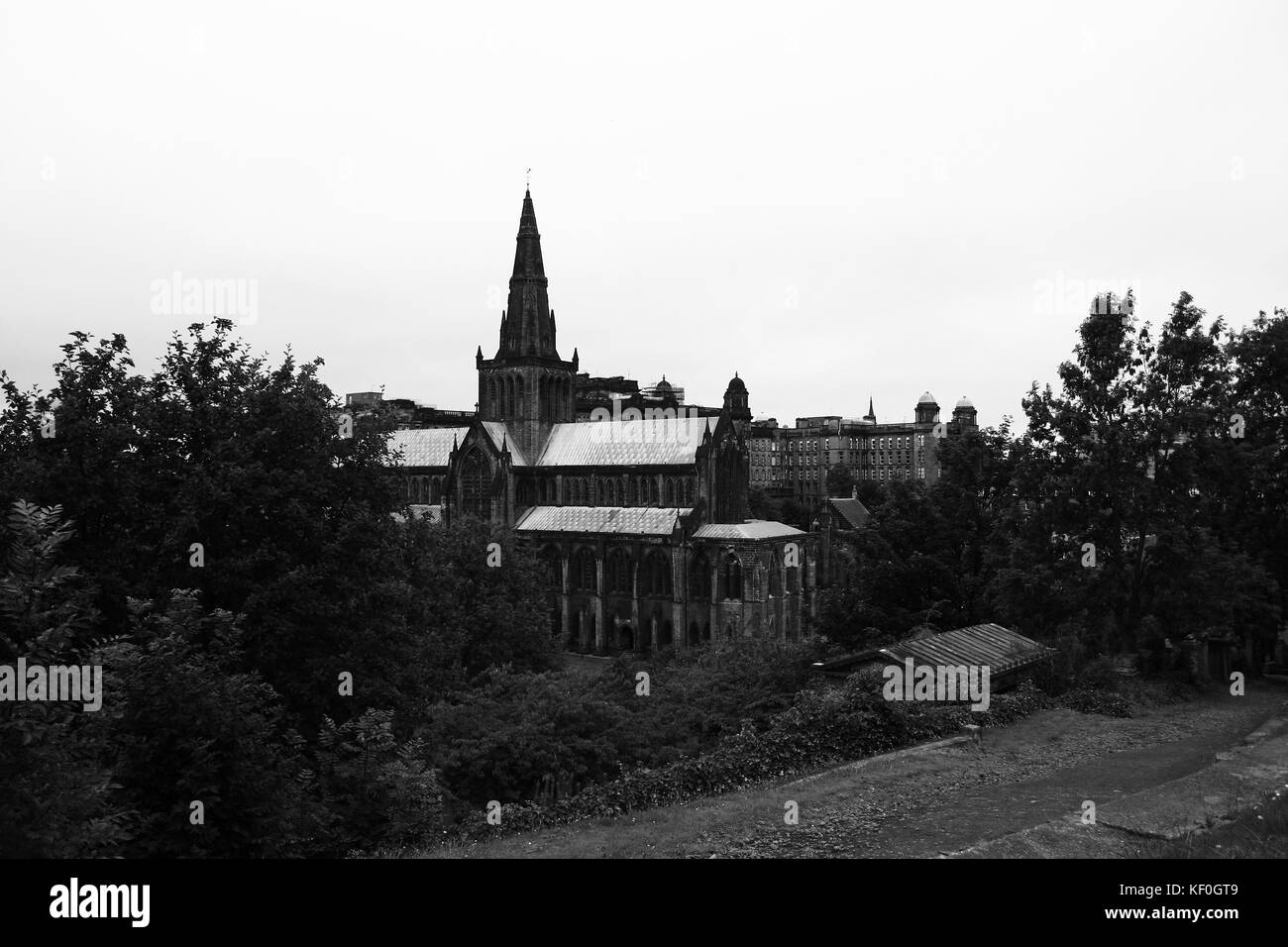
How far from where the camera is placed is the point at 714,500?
6059cm

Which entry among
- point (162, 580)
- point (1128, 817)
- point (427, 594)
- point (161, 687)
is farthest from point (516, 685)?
point (1128, 817)

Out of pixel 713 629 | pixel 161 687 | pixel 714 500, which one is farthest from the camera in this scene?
pixel 714 500

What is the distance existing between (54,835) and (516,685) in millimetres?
18809

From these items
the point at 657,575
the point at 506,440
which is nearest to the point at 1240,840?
the point at 657,575

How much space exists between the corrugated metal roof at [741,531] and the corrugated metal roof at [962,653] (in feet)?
115

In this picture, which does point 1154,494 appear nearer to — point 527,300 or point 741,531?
point 741,531

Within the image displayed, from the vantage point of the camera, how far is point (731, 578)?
57.3m

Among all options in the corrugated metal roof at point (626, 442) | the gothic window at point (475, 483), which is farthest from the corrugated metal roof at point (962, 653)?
the gothic window at point (475, 483)

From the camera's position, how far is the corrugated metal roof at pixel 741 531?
5741 centimetres

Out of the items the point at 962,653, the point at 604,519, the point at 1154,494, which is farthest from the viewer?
the point at 604,519

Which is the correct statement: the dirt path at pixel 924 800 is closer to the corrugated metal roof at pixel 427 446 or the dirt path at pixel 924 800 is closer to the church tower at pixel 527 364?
the church tower at pixel 527 364

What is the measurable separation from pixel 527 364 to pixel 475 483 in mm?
9343
